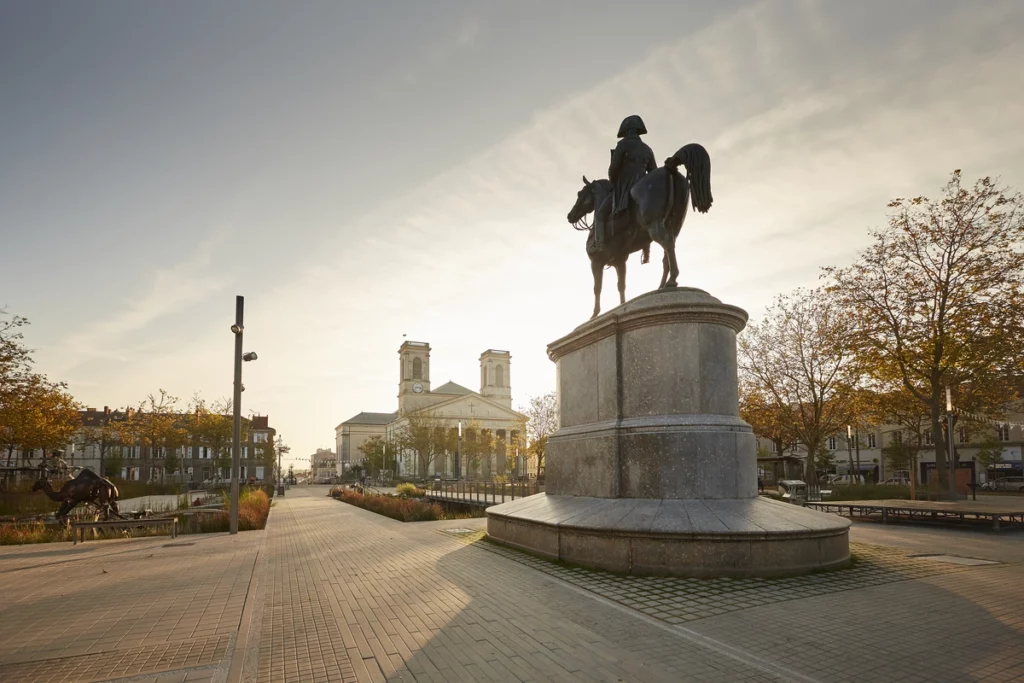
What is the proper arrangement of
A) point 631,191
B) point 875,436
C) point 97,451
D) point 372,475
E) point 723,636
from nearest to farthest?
point 723,636
point 631,191
point 875,436
point 97,451
point 372,475

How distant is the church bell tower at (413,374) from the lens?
374ft

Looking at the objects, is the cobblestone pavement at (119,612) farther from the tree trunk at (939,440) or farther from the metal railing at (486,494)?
the tree trunk at (939,440)

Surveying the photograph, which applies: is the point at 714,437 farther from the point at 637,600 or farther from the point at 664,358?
the point at 637,600

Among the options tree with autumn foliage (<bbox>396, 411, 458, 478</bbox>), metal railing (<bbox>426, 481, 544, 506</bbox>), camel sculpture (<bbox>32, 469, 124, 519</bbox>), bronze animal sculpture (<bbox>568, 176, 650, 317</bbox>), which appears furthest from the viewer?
tree with autumn foliage (<bbox>396, 411, 458, 478</bbox>)

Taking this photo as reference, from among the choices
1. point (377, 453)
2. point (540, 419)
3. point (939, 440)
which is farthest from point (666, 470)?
point (377, 453)

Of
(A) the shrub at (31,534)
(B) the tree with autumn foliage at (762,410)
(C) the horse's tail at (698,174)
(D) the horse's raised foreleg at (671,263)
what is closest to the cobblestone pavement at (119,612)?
(A) the shrub at (31,534)

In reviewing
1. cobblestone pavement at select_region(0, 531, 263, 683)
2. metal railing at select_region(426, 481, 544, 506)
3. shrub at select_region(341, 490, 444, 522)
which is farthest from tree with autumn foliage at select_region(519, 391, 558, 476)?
cobblestone pavement at select_region(0, 531, 263, 683)

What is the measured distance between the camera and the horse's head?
13.6 metres

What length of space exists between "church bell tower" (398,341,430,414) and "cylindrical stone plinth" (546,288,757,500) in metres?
104

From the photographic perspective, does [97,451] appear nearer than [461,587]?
No

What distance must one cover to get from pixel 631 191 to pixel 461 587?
7.85 m

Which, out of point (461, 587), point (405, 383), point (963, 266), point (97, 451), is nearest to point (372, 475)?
point (405, 383)

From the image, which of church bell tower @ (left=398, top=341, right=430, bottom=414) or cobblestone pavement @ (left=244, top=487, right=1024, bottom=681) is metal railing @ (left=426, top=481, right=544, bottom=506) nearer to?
cobblestone pavement @ (left=244, top=487, right=1024, bottom=681)

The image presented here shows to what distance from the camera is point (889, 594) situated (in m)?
7.38
